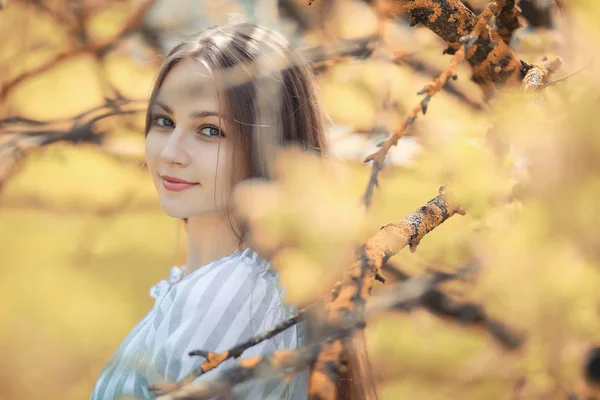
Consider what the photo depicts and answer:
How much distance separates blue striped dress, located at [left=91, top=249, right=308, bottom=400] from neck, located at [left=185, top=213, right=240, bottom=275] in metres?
0.04

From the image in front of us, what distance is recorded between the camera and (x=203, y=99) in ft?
1.79

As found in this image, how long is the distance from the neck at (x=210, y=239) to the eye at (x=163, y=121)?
98mm

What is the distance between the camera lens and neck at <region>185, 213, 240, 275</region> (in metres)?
0.58

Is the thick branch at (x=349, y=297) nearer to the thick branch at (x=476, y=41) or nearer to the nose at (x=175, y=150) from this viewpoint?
the thick branch at (x=476, y=41)

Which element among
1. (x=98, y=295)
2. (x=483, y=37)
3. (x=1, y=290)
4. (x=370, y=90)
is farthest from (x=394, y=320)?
(x=1, y=290)

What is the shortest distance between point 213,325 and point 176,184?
0.48ft

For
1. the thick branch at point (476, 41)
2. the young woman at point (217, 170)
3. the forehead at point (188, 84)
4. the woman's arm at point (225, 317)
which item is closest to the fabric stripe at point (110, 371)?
the young woman at point (217, 170)

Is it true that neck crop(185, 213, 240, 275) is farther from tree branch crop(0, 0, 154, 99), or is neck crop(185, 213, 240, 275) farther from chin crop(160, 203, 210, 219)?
tree branch crop(0, 0, 154, 99)

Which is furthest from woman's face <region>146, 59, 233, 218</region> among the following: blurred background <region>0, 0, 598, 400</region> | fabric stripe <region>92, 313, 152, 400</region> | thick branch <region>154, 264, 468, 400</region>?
thick branch <region>154, 264, 468, 400</region>

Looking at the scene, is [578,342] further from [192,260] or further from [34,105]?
[34,105]

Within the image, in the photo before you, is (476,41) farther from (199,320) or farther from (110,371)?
(110,371)

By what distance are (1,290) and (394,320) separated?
68 centimetres

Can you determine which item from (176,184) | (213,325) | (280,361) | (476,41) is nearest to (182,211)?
(176,184)

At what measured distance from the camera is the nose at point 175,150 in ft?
1.78
